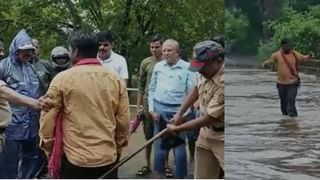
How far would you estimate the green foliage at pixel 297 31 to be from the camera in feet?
9.56

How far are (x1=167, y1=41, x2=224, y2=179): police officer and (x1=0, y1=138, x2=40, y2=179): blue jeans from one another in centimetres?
190

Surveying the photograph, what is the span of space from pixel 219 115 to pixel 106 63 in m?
2.31

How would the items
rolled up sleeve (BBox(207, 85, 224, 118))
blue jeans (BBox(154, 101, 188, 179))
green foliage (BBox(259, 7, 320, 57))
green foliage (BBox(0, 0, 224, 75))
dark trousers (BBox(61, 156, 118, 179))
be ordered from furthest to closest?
green foliage (BBox(0, 0, 224, 75)) < blue jeans (BBox(154, 101, 188, 179)) < dark trousers (BBox(61, 156, 118, 179)) < rolled up sleeve (BBox(207, 85, 224, 118)) < green foliage (BBox(259, 7, 320, 57))

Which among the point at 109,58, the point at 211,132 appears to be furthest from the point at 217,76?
Result: the point at 109,58

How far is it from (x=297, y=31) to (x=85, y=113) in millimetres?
1146

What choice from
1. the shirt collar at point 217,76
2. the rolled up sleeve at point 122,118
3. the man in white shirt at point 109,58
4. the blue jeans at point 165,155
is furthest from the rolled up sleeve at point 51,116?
the man in white shirt at point 109,58

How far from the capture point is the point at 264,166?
117 inches

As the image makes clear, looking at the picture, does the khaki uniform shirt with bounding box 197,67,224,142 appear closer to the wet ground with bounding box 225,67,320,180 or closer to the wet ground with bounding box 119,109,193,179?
the wet ground with bounding box 225,67,320,180

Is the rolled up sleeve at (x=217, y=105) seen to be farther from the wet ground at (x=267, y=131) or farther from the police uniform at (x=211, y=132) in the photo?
the wet ground at (x=267, y=131)

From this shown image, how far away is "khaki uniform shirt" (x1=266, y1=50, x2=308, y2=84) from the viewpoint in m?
2.96

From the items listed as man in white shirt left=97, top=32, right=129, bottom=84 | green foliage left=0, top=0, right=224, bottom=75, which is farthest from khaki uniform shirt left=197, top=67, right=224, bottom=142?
green foliage left=0, top=0, right=224, bottom=75

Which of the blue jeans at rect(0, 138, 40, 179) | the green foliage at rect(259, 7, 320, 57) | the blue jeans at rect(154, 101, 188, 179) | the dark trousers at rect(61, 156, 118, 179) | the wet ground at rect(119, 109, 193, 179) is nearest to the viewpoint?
the green foliage at rect(259, 7, 320, 57)

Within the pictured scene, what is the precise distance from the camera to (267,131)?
2986mm

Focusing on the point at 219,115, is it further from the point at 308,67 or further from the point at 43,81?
the point at 43,81
